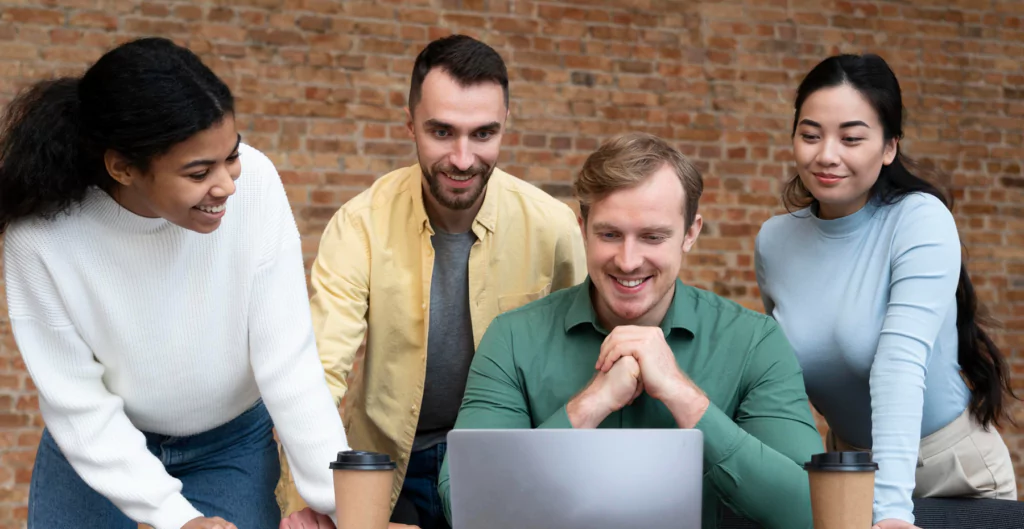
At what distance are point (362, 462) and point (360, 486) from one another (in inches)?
1.3

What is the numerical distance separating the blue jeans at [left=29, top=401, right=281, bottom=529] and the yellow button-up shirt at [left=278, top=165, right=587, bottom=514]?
286 millimetres

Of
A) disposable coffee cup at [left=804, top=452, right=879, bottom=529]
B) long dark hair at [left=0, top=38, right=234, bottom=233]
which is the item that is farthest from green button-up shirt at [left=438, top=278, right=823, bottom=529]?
long dark hair at [left=0, top=38, right=234, bottom=233]

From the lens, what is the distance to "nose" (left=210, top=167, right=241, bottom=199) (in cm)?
171

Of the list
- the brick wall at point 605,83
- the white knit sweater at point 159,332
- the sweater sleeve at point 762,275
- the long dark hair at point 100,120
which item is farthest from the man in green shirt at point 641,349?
the brick wall at point 605,83

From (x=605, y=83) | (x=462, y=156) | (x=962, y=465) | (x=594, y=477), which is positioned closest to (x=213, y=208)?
(x=462, y=156)

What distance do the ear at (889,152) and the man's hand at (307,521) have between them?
4.37 ft

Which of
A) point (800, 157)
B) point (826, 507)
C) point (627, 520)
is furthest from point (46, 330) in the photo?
point (800, 157)

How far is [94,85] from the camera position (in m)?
1.69

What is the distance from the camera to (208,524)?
1.72m

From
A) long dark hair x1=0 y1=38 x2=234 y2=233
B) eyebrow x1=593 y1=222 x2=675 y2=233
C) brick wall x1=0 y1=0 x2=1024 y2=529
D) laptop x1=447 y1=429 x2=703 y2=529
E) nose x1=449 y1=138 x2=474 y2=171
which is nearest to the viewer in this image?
laptop x1=447 y1=429 x2=703 y2=529

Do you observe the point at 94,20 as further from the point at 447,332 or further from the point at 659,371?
the point at 659,371

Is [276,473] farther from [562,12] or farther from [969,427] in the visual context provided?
[562,12]

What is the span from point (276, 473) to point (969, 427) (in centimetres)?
146

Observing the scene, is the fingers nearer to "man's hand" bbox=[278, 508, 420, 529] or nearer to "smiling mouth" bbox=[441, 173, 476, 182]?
"man's hand" bbox=[278, 508, 420, 529]
